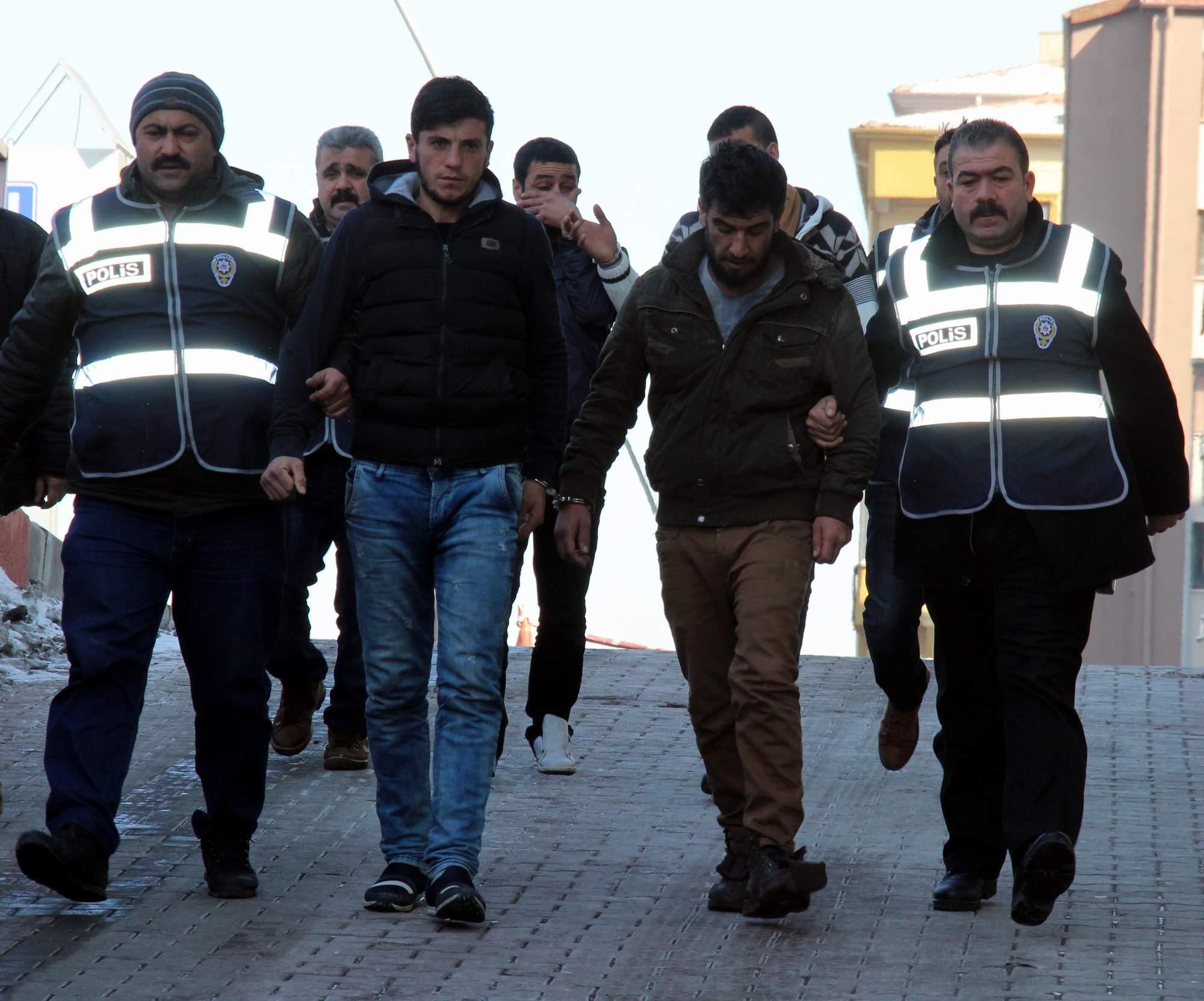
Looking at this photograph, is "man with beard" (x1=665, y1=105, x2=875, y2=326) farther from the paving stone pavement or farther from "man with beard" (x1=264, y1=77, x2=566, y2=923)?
the paving stone pavement

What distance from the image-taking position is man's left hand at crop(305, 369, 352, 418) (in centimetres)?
573

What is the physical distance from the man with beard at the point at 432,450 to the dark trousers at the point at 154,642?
33 centimetres

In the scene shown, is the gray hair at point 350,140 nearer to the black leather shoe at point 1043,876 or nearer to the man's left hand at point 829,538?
the man's left hand at point 829,538

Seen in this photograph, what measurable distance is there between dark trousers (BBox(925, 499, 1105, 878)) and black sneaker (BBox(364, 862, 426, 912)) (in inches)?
57.4

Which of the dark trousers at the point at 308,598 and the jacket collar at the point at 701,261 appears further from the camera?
the dark trousers at the point at 308,598

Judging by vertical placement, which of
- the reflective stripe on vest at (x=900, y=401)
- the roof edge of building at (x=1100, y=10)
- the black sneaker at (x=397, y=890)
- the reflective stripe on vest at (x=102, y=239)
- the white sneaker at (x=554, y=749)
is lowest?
the white sneaker at (x=554, y=749)

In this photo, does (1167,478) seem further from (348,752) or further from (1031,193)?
(348,752)

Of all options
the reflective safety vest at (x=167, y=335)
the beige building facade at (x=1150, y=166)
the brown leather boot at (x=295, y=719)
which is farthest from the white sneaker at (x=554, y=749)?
the beige building facade at (x=1150, y=166)

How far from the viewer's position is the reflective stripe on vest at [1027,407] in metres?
5.62

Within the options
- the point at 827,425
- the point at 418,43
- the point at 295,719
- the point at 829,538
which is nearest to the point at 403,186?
the point at 827,425

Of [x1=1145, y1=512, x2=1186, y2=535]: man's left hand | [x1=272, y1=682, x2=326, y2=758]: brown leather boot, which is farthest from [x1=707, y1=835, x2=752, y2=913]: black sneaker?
[x1=272, y1=682, x2=326, y2=758]: brown leather boot

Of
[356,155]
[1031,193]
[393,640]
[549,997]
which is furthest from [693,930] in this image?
[356,155]

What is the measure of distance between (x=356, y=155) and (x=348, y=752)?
218cm

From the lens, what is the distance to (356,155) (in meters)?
7.85
